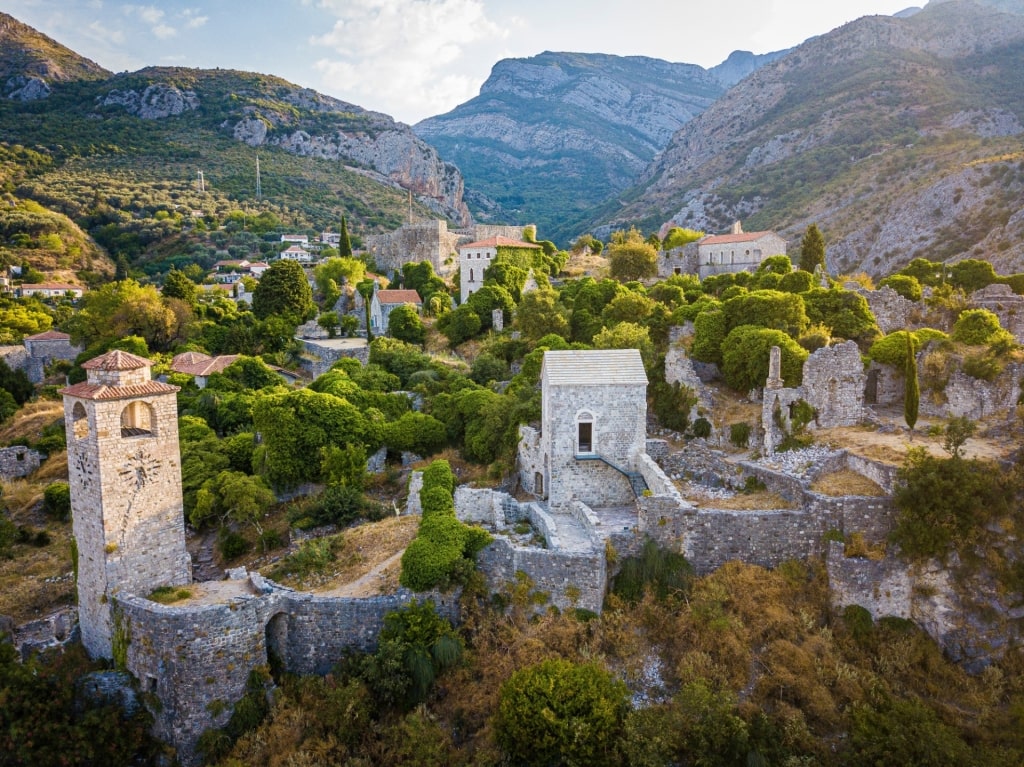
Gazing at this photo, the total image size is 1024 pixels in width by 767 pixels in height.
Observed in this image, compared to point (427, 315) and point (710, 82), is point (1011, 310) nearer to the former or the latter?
point (427, 315)

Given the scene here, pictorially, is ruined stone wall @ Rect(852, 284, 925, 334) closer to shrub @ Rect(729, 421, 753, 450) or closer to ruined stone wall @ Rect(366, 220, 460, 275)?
shrub @ Rect(729, 421, 753, 450)

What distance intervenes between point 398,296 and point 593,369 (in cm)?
2453

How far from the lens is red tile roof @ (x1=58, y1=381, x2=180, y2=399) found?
1313 centimetres

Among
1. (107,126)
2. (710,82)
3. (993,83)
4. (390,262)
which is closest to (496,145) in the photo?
(710,82)

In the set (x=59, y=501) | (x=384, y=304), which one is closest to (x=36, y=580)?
(x=59, y=501)

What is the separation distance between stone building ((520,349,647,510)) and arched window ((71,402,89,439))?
1019cm

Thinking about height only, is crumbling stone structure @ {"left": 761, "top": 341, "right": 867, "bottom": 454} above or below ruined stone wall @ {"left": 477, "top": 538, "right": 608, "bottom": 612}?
above

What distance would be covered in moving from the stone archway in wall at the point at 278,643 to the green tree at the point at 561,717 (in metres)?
4.70

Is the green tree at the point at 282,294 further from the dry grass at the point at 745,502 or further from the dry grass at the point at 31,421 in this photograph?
the dry grass at the point at 745,502

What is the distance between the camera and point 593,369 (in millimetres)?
17562

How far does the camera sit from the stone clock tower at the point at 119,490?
13.3 meters

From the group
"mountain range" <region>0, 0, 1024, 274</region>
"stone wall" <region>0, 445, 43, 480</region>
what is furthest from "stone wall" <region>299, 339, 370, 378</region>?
"mountain range" <region>0, 0, 1024, 274</region>

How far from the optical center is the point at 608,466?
57.3 ft

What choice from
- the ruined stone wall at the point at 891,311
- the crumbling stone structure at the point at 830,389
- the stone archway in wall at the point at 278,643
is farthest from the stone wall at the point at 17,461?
the ruined stone wall at the point at 891,311
